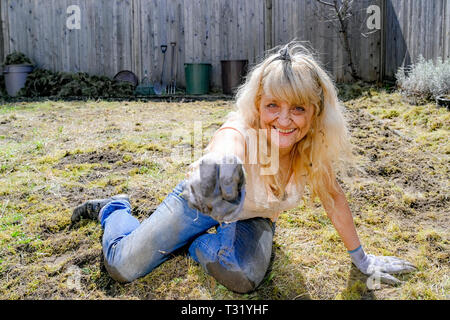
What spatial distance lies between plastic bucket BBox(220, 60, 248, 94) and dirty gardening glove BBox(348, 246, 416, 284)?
20.3ft

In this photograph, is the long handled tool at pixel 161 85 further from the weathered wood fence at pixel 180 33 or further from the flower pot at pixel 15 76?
the flower pot at pixel 15 76

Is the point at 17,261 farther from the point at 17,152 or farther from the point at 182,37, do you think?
the point at 182,37

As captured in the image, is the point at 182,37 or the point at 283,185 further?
the point at 182,37

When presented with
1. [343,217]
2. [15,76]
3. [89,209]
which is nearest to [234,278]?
[343,217]

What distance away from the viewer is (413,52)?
6.75m

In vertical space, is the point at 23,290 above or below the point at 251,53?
below

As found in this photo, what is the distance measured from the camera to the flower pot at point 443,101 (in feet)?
16.7

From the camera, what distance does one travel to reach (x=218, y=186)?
1.29m

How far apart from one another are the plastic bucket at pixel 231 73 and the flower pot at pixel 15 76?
398cm

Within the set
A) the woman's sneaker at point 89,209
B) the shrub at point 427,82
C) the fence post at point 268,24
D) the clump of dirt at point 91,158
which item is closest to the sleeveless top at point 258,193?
the woman's sneaker at point 89,209

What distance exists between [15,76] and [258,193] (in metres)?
8.20

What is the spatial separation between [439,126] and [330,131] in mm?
3192
